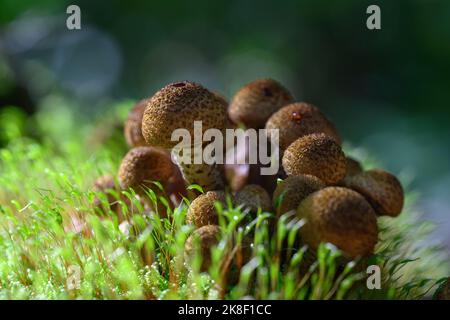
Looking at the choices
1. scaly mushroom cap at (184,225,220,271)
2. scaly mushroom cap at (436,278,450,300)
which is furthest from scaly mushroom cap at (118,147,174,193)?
scaly mushroom cap at (436,278,450,300)

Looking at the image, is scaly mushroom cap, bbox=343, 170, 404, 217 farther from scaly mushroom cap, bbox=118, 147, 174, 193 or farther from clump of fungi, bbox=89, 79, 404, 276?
scaly mushroom cap, bbox=118, 147, 174, 193

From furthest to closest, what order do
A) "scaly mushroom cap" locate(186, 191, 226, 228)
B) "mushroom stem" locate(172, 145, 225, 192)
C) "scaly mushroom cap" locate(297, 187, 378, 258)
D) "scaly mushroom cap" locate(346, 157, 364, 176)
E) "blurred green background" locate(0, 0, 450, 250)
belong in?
"blurred green background" locate(0, 0, 450, 250), "scaly mushroom cap" locate(346, 157, 364, 176), "mushroom stem" locate(172, 145, 225, 192), "scaly mushroom cap" locate(186, 191, 226, 228), "scaly mushroom cap" locate(297, 187, 378, 258)

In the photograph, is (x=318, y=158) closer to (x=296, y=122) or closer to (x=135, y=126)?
(x=296, y=122)

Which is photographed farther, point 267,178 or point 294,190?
point 267,178

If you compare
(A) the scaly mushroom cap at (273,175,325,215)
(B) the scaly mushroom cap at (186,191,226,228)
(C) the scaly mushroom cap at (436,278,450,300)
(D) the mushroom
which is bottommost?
(C) the scaly mushroom cap at (436,278,450,300)

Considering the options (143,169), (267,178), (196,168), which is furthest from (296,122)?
(143,169)

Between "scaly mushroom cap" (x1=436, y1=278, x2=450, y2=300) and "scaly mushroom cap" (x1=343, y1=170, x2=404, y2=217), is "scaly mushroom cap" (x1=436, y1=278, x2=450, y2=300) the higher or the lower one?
the lower one
